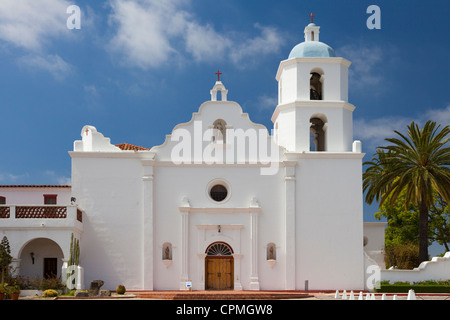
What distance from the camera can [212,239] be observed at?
36.7m

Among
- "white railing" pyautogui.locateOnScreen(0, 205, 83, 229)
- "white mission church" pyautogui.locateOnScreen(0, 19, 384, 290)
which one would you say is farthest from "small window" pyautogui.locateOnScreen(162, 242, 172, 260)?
"white railing" pyautogui.locateOnScreen(0, 205, 83, 229)

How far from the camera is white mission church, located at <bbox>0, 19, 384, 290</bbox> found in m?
36.4

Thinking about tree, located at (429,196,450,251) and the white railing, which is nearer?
the white railing

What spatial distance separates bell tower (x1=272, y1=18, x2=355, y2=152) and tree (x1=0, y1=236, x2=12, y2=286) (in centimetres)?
1639

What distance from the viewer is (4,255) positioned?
108 ft

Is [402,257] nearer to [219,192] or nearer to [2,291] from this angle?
[219,192]

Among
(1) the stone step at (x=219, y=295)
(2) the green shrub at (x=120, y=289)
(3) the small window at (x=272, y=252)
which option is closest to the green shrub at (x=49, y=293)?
(2) the green shrub at (x=120, y=289)

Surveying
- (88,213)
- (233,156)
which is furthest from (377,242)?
(88,213)

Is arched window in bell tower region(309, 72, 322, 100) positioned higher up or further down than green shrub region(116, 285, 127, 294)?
higher up

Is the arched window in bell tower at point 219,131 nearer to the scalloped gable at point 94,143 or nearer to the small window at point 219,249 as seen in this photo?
the scalloped gable at point 94,143

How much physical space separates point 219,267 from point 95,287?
23.6 ft

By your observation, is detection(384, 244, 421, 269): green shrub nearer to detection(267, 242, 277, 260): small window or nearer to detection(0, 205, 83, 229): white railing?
detection(267, 242, 277, 260): small window

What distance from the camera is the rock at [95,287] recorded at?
32.8 metres

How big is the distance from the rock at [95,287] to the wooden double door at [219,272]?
5.96 m
